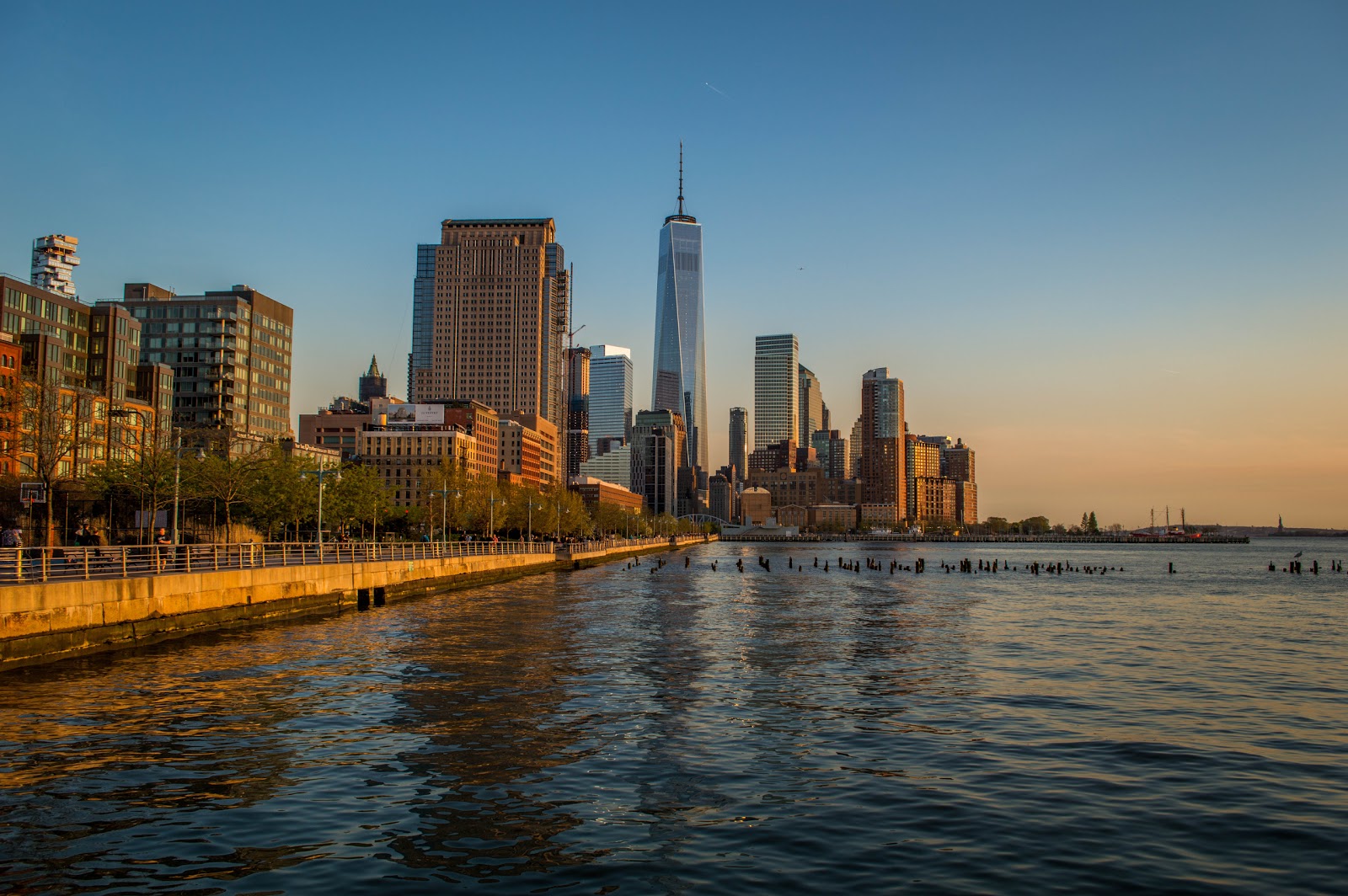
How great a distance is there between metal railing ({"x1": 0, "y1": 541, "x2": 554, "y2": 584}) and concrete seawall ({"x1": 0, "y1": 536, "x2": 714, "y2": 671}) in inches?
44.9

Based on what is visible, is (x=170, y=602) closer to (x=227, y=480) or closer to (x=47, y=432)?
(x=47, y=432)

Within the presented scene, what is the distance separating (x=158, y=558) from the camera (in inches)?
1761

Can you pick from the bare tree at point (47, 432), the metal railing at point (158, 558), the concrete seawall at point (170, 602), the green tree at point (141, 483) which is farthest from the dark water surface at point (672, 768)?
the green tree at point (141, 483)

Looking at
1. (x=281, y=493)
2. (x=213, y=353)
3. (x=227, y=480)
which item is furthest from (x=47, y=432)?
(x=213, y=353)

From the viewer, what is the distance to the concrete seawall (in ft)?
110

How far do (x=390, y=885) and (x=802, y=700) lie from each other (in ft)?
56.7

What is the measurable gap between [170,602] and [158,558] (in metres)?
3.30

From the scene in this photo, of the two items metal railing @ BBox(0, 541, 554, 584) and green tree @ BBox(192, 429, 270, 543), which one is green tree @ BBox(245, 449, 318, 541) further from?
metal railing @ BBox(0, 541, 554, 584)

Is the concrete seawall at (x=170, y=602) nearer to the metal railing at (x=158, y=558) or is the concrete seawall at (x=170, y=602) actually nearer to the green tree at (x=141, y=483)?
the metal railing at (x=158, y=558)

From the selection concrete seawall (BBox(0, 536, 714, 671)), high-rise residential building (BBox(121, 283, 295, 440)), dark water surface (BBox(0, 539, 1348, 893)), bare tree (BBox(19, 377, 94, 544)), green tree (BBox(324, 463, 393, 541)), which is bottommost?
dark water surface (BBox(0, 539, 1348, 893))

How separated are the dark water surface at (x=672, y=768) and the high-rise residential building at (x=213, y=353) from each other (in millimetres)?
153351

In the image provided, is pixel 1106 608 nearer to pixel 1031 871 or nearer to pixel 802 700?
pixel 802 700

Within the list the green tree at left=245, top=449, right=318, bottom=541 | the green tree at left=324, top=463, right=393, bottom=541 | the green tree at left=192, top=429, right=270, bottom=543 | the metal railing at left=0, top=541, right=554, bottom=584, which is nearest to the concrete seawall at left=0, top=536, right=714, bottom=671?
the metal railing at left=0, top=541, right=554, bottom=584

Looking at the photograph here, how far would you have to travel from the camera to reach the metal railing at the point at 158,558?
3795 centimetres
